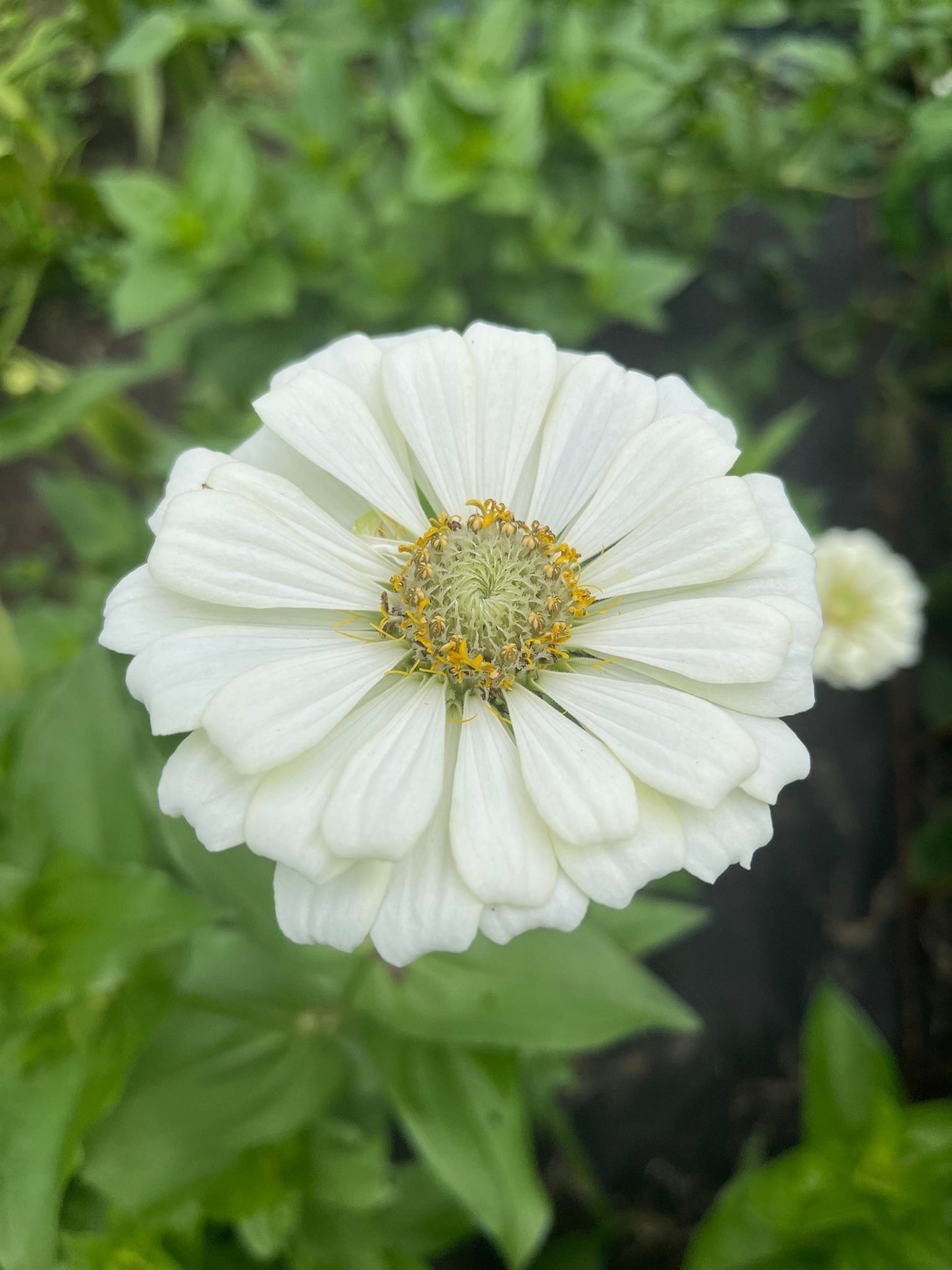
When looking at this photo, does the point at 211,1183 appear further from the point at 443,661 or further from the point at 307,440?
the point at 307,440

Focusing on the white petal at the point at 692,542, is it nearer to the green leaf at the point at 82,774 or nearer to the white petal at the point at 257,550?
the white petal at the point at 257,550

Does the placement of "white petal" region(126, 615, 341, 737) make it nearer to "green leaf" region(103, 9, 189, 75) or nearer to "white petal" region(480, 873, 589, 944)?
"white petal" region(480, 873, 589, 944)

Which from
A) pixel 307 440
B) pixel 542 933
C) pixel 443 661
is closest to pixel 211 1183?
pixel 542 933

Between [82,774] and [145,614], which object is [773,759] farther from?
[82,774]

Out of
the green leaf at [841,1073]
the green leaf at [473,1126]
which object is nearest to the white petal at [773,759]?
the green leaf at [473,1126]

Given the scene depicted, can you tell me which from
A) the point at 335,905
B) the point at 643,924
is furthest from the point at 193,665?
the point at 643,924

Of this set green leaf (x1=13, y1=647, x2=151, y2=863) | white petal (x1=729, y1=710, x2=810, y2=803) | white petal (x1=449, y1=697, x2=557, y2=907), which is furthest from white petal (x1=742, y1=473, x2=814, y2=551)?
green leaf (x1=13, y1=647, x2=151, y2=863)
